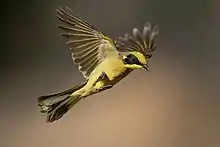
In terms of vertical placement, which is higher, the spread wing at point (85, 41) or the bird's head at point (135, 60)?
the spread wing at point (85, 41)

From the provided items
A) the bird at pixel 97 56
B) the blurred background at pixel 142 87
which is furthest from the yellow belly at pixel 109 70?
the blurred background at pixel 142 87

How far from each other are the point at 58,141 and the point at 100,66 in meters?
0.70

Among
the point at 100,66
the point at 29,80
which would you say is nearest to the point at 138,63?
the point at 100,66

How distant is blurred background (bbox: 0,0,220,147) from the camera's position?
1190 millimetres

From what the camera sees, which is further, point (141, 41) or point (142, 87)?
point (142, 87)

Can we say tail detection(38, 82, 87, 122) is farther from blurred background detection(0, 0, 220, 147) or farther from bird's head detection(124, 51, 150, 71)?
blurred background detection(0, 0, 220, 147)

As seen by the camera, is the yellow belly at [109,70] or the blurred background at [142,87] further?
the blurred background at [142,87]

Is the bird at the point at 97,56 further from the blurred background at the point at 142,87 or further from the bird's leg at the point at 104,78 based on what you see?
the blurred background at the point at 142,87

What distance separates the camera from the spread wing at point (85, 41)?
1.99 feet

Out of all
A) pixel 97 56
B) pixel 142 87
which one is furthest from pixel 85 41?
pixel 142 87

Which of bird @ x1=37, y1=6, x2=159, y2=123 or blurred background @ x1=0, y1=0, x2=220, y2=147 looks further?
blurred background @ x1=0, y1=0, x2=220, y2=147

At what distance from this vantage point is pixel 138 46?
566 mm

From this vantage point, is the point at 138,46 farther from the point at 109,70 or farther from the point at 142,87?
the point at 142,87

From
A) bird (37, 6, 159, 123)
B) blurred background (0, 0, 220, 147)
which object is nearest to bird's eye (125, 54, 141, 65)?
bird (37, 6, 159, 123)
